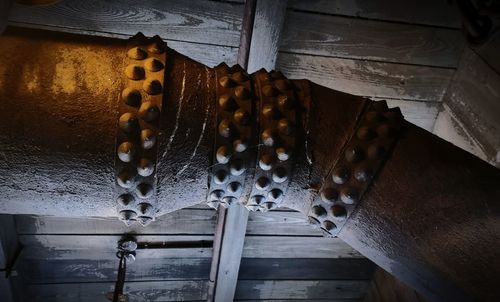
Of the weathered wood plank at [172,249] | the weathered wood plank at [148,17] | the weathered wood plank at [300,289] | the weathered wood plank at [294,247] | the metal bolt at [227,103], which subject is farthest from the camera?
the weathered wood plank at [300,289]

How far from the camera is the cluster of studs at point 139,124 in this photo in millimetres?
1058

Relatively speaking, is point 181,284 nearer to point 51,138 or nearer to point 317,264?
point 317,264

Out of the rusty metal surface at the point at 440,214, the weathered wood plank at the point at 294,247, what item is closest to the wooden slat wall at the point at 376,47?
the rusty metal surface at the point at 440,214

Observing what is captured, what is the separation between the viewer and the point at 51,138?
103 cm

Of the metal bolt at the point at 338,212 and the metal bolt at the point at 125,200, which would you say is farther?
the metal bolt at the point at 338,212

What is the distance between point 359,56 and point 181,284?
1980mm

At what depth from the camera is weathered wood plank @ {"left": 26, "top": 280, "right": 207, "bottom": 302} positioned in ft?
9.45

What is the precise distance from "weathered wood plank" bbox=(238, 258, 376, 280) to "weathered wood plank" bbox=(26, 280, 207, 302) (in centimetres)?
36

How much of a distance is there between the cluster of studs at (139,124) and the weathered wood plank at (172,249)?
164 centimetres

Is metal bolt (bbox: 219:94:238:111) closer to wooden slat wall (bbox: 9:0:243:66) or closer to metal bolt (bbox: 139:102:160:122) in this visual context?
metal bolt (bbox: 139:102:160:122)

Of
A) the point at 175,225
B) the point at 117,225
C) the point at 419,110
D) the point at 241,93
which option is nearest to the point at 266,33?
the point at 241,93

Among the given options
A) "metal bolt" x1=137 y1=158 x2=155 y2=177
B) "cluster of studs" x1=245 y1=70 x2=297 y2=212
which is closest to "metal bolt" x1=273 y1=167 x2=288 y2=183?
"cluster of studs" x1=245 y1=70 x2=297 y2=212

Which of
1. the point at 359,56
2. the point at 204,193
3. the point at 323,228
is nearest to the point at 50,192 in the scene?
the point at 204,193

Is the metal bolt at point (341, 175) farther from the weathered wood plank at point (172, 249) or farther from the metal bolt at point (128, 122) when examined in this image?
the weathered wood plank at point (172, 249)
